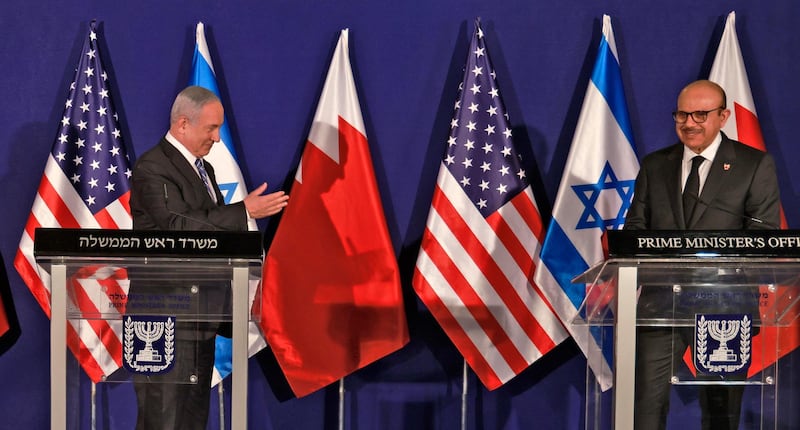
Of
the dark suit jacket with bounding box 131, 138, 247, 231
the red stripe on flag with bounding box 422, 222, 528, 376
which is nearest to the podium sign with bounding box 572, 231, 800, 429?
the dark suit jacket with bounding box 131, 138, 247, 231

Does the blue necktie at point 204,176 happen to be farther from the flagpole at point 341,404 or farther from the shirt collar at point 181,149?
the flagpole at point 341,404

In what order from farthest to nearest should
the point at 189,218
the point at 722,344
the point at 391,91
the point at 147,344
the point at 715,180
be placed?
the point at 391,91
the point at 715,180
the point at 189,218
the point at 147,344
the point at 722,344

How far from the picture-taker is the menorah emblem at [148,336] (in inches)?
115

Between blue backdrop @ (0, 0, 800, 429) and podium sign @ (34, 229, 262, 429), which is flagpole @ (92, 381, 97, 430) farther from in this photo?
blue backdrop @ (0, 0, 800, 429)

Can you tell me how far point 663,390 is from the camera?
9.21ft

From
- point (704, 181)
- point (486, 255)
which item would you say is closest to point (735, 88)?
point (704, 181)

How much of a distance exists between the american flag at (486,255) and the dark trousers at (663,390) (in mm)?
1714

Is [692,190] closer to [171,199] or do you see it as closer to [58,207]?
[171,199]

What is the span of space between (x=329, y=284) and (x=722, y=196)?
1.75 metres

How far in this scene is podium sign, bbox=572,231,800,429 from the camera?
276cm

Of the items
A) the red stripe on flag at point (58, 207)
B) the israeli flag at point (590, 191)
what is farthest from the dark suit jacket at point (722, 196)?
the red stripe on flag at point (58, 207)

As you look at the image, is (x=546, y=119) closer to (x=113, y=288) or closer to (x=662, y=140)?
(x=662, y=140)

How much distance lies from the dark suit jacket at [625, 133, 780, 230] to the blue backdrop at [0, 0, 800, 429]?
39.7 inches

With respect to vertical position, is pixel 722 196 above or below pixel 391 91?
below
